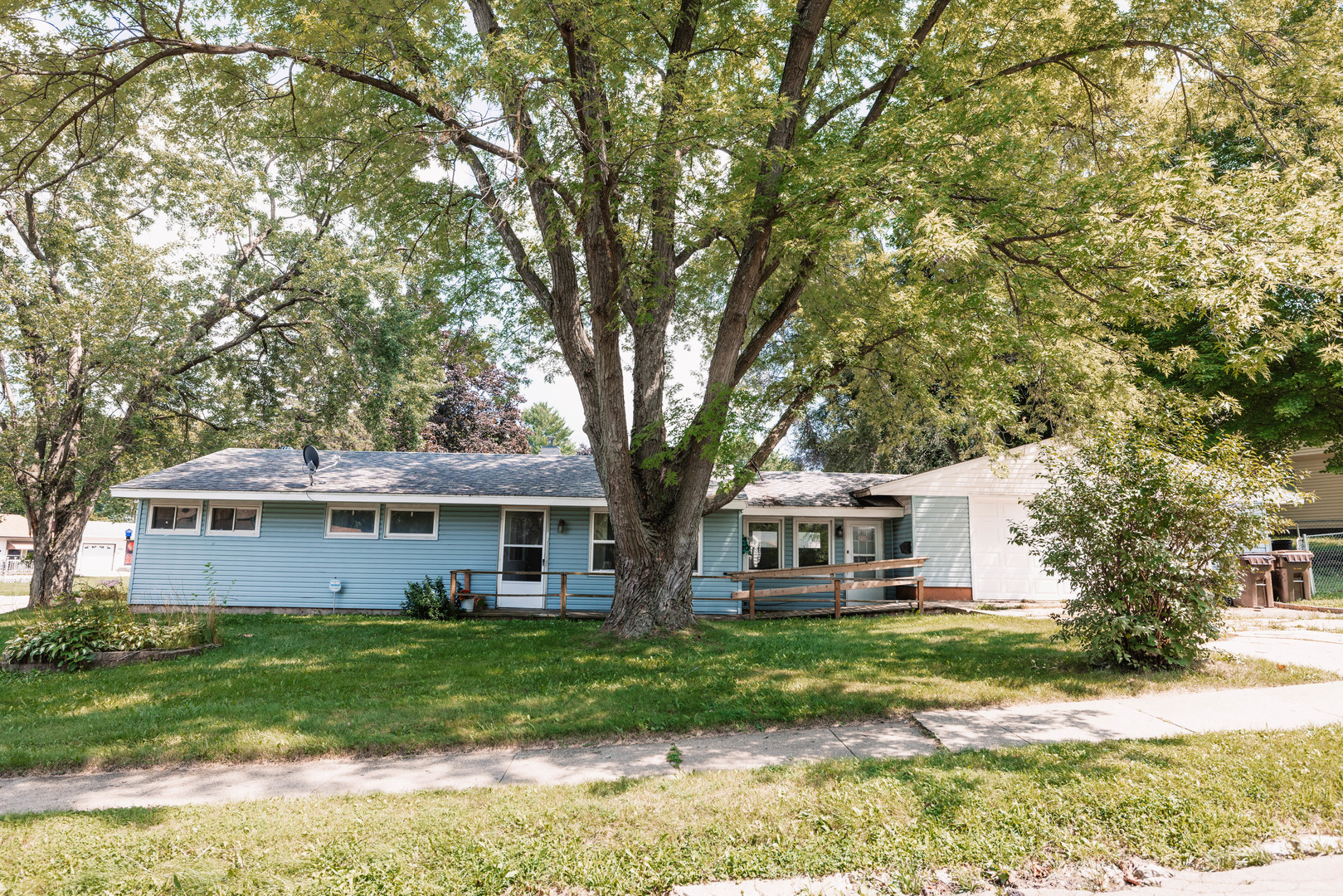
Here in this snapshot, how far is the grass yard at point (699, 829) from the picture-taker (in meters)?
3.58

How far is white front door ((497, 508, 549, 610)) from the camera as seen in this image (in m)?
16.0

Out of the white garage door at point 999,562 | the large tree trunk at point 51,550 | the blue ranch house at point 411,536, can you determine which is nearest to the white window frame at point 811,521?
the blue ranch house at point 411,536

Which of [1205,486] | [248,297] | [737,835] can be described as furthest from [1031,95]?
[248,297]

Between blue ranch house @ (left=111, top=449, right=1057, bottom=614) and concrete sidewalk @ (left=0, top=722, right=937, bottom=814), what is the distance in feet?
30.8

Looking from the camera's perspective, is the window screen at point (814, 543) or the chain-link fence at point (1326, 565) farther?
the chain-link fence at point (1326, 565)

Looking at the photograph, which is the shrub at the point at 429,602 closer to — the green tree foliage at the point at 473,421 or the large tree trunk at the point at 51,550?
the large tree trunk at the point at 51,550

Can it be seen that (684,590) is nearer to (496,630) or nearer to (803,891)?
(496,630)

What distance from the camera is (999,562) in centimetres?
1708

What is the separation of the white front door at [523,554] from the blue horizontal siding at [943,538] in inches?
347

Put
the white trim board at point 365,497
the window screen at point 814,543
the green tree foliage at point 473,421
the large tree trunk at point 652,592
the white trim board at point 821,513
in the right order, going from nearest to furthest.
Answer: the large tree trunk at point 652,592
the white trim board at point 365,497
the white trim board at point 821,513
the window screen at point 814,543
the green tree foliage at point 473,421

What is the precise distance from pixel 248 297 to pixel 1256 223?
865 inches

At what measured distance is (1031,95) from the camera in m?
9.47

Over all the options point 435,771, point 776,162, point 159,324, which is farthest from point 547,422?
point 435,771

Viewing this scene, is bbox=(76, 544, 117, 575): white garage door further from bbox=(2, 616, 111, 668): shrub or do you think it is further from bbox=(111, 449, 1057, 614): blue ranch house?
bbox=(2, 616, 111, 668): shrub
